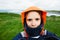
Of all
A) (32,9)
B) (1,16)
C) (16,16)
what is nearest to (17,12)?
(16,16)

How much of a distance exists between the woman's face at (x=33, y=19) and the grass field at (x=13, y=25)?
0.18m

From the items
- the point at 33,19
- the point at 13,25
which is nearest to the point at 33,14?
the point at 33,19

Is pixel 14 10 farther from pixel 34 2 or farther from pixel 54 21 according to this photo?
pixel 54 21

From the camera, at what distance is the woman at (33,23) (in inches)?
61.8

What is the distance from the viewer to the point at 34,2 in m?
1.79

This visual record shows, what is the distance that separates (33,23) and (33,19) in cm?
3

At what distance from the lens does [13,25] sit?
70.9 inches

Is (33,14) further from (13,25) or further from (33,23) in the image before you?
(13,25)

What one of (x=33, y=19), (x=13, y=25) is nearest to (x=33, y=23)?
(x=33, y=19)

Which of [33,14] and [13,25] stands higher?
[33,14]

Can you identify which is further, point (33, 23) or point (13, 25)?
point (13, 25)

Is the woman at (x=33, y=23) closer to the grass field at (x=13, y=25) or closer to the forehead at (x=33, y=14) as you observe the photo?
the forehead at (x=33, y=14)

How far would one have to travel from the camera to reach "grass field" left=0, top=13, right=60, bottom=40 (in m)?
1.77

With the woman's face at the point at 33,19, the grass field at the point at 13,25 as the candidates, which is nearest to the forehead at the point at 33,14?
the woman's face at the point at 33,19
